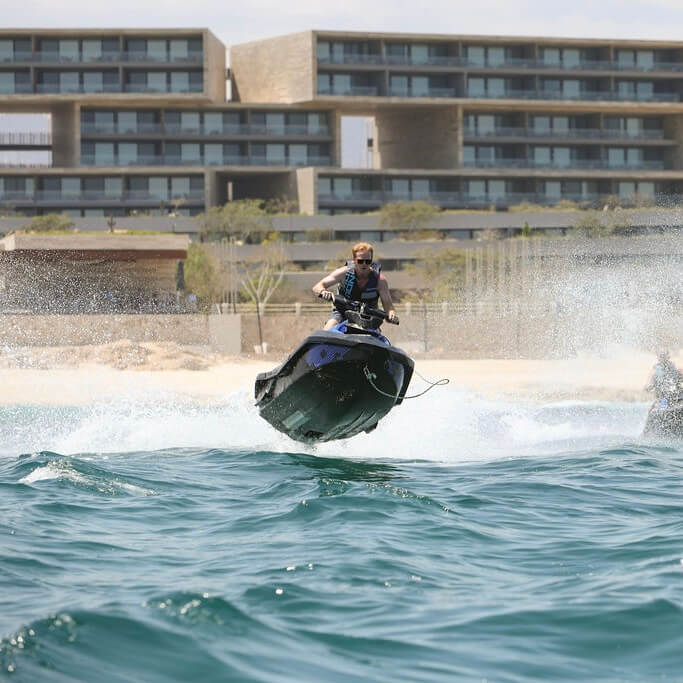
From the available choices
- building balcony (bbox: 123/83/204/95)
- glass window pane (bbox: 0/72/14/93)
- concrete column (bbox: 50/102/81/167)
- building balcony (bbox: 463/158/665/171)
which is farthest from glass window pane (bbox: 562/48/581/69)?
glass window pane (bbox: 0/72/14/93)

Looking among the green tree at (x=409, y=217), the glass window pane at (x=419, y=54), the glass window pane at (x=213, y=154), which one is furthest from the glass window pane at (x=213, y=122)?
the glass window pane at (x=419, y=54)

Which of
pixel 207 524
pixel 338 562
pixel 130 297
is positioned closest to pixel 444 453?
pixel 207 524

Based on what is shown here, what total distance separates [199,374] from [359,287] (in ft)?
76.1

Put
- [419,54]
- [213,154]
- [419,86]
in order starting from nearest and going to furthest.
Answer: [213,154] → [419,86] → [419,54]

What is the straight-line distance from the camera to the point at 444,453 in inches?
556

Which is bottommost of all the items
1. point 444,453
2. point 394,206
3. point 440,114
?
point 444,453

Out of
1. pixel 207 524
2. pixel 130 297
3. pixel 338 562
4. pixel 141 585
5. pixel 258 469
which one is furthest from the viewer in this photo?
pixel 130 297

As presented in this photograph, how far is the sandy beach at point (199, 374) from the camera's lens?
96.3ft

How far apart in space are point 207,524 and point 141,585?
6.92ft

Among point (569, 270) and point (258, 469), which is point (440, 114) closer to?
point (569, 270)

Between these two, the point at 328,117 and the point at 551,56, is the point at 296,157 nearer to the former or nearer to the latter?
the point at 328,117

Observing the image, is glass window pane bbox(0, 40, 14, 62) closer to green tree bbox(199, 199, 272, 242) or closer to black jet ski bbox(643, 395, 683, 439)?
green tree bbox(199, 199, 272, 242)

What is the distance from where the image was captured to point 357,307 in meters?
11.4

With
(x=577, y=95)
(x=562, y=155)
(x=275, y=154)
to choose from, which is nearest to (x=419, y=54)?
(x=577, y=95)
